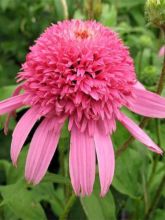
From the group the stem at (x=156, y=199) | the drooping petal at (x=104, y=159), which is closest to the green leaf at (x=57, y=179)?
the drooping petal at (x=104, y=159)

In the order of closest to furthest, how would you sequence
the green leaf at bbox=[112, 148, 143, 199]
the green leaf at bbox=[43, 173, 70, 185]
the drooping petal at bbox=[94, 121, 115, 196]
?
the drooping petal at bbox=[94, 121, 115, 196]
the green leaf at bbox=[43, 173, 70, 185]
the green leaf at bbox=[112, 148, 143, 199]

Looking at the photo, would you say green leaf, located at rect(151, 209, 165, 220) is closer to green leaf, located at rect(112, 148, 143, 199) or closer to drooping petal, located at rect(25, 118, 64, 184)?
green leaf, located at rect(112, 148, 143, 199)

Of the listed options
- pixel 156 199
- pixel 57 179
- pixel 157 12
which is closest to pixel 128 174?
pixel 156 199

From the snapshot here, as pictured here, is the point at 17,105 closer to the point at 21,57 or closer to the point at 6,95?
the point at 6,95

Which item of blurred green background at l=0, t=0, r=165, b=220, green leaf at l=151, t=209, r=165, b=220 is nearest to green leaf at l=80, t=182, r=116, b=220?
blurred green background at l=0, t=0, r=165, b=220

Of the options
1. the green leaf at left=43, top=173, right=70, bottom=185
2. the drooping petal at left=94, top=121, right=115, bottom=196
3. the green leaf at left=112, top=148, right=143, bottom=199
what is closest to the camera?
the drooping petal at left=94, top=121, right=115, bottom=196

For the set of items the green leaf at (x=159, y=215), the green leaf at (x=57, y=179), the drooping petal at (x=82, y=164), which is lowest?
the green leaf at (x=159, y=215)

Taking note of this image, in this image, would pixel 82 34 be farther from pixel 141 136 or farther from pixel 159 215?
pixel 159 215

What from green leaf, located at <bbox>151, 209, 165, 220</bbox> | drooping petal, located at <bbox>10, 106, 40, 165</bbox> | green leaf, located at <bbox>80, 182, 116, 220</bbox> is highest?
drooping petal, located at <bbox>10, 106, 40, 165</bbox>

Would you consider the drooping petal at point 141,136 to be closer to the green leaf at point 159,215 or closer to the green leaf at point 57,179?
the green leaf at point 57,179
